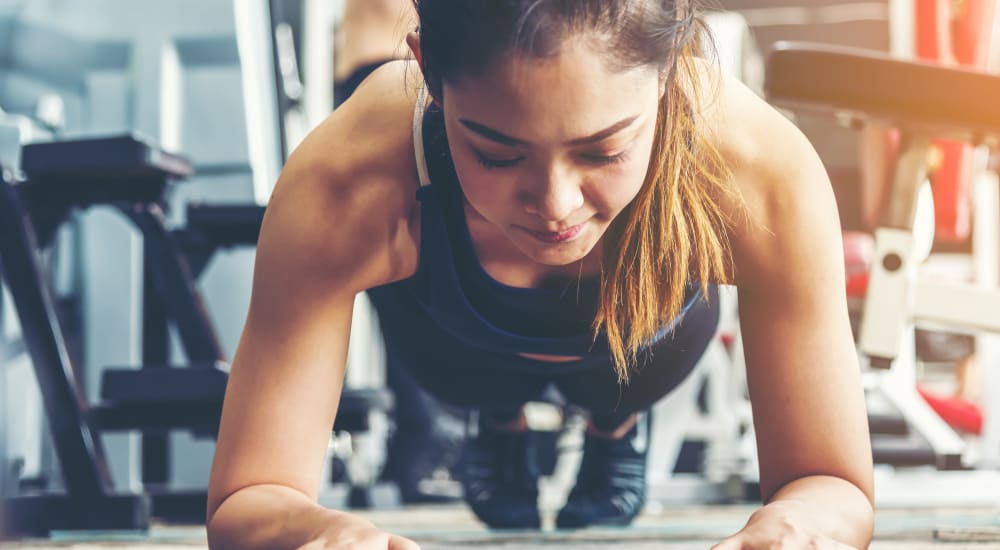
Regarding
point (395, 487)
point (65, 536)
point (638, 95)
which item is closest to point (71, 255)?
point (65, 536)

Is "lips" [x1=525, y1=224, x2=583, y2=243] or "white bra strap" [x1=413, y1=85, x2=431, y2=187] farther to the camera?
"white bra strap" [x1=413, y1=85, x2=431, y2=187]

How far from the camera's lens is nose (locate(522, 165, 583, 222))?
0.68 m

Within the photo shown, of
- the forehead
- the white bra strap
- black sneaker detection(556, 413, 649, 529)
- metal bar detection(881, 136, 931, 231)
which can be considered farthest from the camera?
black sneaker detection(556, 413, 649, 529)

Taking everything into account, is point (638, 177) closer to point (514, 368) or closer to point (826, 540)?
point (826, 540)

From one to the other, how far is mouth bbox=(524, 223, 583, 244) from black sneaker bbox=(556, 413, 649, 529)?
2.99ft

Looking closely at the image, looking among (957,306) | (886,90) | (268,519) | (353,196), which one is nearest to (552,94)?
(353,196)

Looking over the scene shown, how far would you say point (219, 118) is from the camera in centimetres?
194

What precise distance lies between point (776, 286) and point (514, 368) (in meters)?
0.41

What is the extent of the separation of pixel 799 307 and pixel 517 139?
333 mm

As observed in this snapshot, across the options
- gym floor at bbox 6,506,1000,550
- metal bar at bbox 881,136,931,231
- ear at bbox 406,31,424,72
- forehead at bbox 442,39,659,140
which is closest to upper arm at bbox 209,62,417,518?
ear at bbox 406,31,424,72

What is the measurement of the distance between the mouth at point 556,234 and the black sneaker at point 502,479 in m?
0.94

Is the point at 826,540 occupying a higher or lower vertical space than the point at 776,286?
lower

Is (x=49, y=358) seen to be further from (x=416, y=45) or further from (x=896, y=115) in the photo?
(x=896, y=115)

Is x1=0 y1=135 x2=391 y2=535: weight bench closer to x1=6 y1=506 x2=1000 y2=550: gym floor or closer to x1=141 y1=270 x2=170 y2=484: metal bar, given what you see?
x1=6 y1=506 x2=1000 y2=550: gym floor
